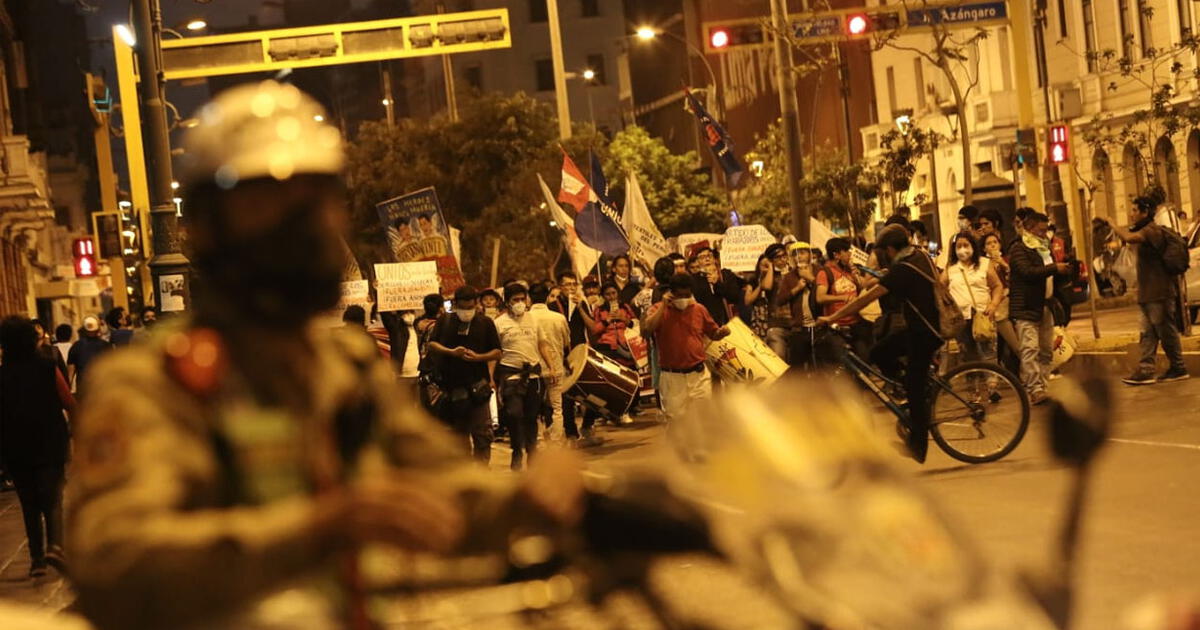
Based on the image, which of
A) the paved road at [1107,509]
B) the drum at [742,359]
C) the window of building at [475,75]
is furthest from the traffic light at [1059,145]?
the window of building at [475,75]

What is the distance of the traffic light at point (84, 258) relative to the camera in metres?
50.3

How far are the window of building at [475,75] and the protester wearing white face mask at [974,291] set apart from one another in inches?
2987

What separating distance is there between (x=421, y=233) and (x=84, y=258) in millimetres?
27553

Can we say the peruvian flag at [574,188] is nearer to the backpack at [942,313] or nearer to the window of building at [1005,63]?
the backpack at [942,313]

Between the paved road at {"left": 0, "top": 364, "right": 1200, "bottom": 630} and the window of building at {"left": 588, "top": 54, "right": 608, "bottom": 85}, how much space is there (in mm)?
75794

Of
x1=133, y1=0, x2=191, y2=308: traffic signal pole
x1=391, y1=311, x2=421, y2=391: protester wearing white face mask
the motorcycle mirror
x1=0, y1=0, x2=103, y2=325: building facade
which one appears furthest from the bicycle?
the motorcycle mirror

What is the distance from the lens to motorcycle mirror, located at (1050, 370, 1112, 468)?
118 inches

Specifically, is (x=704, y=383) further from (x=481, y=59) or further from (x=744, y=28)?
(x=481, y=59)

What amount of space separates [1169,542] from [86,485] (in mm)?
7452

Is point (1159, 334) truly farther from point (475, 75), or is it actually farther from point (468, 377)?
point (475, 75)

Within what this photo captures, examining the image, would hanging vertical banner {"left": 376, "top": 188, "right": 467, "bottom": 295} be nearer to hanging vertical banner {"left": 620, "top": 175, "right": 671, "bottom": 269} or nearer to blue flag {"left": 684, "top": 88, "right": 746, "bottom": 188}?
hanging vertical banner {"left": 620, "top": 175, "right": 671, "bottom": 269}

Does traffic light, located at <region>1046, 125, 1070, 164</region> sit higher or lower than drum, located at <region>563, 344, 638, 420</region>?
higher

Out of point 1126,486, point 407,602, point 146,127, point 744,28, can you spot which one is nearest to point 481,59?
point 744,28

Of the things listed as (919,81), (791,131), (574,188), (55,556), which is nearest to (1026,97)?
(791,131)
